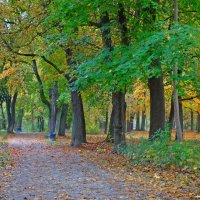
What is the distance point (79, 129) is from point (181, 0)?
10621 millimetres

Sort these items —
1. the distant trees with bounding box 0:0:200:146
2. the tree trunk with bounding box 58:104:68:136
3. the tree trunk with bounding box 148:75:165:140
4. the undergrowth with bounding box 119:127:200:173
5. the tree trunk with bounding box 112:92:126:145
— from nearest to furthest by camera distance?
1. the undergrowth with bounding box 119:127:200:173
2. the distant trees with bounding box 0:0:200:146
3. the tree trunk with bounding box 112:92:126:145
4. the tree trunk with bounding box 148:75:165:140
5. the tree trunk with bounding box 58:104:68:136

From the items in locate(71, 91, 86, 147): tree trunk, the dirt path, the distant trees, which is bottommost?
the dirt path

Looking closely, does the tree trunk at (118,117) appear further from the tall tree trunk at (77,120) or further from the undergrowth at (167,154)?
the tall tree trunk at (77,120)

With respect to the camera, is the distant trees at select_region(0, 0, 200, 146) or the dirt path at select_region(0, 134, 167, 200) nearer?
the dirt path at select_region(0, 134, 167, 200)

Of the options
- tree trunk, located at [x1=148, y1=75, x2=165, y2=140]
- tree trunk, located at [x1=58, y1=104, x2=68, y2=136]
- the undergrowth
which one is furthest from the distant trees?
tree trunk, located at [x1=58, y1=104, x2=68, y2=136]

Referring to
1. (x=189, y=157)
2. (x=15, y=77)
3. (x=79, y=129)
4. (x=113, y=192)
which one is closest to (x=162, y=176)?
(x=189, y=157)

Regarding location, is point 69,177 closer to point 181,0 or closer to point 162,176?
point 162,176

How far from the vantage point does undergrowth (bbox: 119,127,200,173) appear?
11.3 meters

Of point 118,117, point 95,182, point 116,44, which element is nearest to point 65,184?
point 95,182

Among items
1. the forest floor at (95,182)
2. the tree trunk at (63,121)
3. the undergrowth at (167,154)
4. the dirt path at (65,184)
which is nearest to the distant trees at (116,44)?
the undergrowth at (167,154)

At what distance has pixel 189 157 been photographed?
11375 millimetres

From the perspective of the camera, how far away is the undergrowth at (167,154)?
37.1ft

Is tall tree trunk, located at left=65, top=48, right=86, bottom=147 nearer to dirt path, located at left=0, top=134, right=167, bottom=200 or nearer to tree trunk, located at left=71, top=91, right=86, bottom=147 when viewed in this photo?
tree trunk, located at left=71, top=91, right=86, bottom=147

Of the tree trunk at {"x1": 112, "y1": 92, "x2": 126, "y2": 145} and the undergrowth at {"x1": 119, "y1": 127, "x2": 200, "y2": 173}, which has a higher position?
the tree trunk at {"x1": 112, "y1": 92, "x2": 126, "y2": 145}
